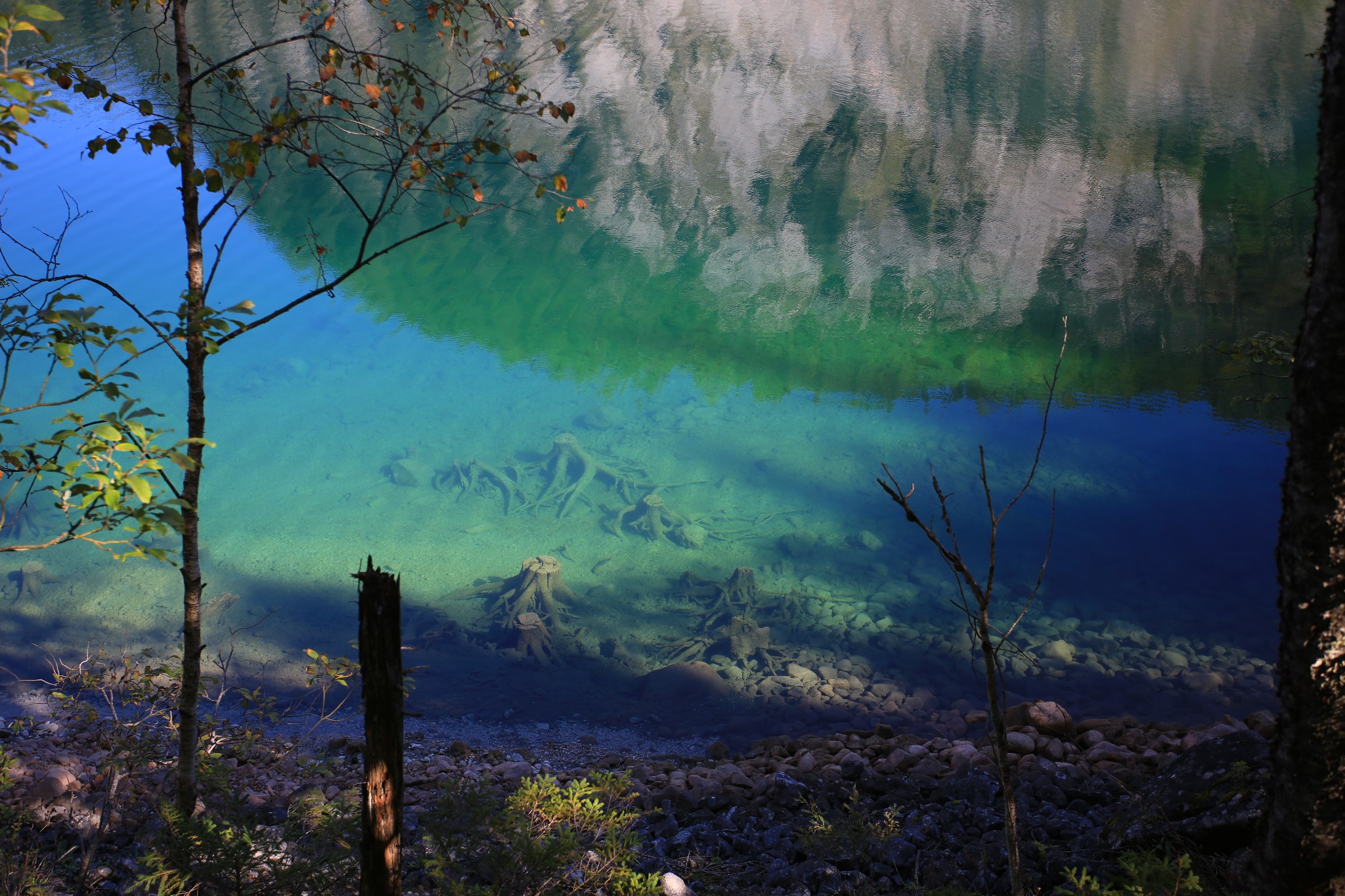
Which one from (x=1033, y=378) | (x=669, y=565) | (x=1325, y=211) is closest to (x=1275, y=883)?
(x=1325, y=211)

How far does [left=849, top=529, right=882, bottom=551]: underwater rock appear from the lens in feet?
26.3

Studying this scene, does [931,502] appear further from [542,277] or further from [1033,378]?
[542,277]

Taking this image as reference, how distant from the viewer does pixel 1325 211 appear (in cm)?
193

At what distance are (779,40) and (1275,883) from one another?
31.9 meters

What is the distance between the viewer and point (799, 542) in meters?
8.12

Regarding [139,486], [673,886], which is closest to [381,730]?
[139,486]

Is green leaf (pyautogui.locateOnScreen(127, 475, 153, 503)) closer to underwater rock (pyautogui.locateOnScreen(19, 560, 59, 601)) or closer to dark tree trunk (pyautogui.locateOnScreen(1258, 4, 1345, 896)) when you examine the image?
dark tree trunk (pyautogui.locateOnScreen(1258, 4, 1345, 896))

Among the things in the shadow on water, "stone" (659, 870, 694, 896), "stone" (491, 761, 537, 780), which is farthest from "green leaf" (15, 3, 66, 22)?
the shadow on water

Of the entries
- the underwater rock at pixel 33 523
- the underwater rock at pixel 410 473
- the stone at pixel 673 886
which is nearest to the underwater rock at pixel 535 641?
the underwater rock at pixel 410 473

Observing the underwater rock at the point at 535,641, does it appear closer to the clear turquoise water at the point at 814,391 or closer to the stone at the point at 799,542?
the clear turquoise water at the point at 814,391

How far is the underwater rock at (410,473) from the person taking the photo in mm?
9578

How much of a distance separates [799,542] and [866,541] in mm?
652

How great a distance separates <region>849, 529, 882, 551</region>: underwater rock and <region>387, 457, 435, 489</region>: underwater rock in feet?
15.8

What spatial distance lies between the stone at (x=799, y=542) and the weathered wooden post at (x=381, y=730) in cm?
598
